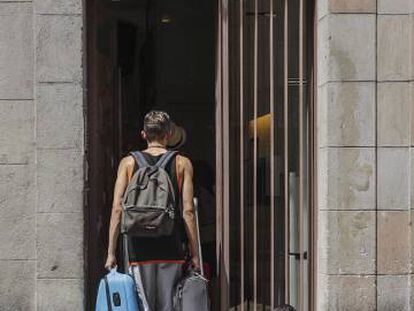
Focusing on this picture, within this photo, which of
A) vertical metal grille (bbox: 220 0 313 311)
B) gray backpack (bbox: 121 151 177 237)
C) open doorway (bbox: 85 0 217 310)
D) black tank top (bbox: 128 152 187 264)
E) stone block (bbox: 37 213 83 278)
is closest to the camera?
gray backpack (bbox: 121 151 177 237)

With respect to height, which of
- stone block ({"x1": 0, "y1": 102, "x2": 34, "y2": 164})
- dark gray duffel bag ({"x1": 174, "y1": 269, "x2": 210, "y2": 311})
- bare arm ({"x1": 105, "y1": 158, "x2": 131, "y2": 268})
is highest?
stone block ({"x1": 0, "y1": 102, "x2": 34, "y2": 164})

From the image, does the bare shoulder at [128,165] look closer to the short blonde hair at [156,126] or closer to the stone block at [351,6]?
the short blonde hair at [156,126]

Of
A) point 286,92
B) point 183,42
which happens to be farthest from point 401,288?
point 183,42

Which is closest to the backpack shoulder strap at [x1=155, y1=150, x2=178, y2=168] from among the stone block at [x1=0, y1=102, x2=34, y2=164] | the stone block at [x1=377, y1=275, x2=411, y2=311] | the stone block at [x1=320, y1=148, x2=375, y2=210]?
the stone block at [x1=0, y1=102, x2=34, y2=164]

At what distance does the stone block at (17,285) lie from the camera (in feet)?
21.5

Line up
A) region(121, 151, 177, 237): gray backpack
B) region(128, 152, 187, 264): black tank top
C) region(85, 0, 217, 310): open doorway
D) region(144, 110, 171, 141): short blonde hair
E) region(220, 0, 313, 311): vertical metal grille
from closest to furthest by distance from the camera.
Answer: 1. region(121, 151, 177, 237): gray backpack
2. region(128, 152, 187, 264): black tank top
3. region(144, 110, 171, 141): short blonde hair
4. region(220, 0, 313, 311): vertical metal grille
5. region(85, 0, 217, 310): open doorway

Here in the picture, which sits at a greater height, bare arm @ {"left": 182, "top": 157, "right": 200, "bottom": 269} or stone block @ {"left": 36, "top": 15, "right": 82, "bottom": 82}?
stone block @ {"left": 36, "top": 15, "right": 82, "bottom": 82}

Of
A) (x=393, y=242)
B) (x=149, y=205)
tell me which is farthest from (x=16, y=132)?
(x=393, y=242)

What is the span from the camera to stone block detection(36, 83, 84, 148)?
653 centimetres

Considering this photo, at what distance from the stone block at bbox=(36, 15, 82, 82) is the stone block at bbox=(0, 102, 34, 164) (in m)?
0.30

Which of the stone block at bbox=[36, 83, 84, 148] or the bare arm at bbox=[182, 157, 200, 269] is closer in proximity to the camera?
the bare arm at bbox=[182, 157, 200, 269]

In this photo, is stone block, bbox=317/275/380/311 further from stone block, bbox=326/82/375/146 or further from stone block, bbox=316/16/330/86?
stone block, bbox=316/16/330/86

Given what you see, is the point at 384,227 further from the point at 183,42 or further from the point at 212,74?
the point at 183,42

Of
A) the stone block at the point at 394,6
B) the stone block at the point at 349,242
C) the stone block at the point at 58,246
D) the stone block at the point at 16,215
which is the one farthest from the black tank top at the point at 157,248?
the stone block at the point at 394,6
